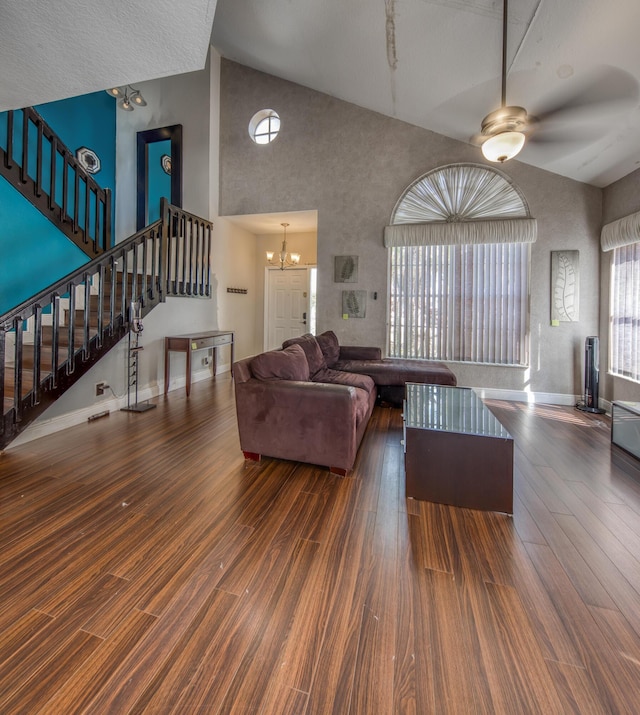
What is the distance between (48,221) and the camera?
13.9ft

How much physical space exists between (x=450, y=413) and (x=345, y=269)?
338 cm

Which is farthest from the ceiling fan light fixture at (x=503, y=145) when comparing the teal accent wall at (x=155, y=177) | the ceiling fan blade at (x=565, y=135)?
the teal accent wall at (x=155, y=177)

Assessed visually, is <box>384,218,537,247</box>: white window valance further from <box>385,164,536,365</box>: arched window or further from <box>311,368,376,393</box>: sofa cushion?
<box>311,368,376,393</box>: sofa cushion

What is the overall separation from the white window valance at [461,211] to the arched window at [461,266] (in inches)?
0.5

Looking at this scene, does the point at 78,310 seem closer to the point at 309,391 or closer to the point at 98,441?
the point at 98,441

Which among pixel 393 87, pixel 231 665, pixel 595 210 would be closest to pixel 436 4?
pixel 393 87

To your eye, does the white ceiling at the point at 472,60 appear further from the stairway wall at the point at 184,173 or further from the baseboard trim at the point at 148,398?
the baseboard trim at the point at 148,398

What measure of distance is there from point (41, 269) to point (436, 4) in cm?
499

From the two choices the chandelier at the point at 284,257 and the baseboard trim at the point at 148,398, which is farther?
the chandelier at the point at 284,257

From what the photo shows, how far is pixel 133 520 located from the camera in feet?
6.43

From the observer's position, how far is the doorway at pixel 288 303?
7125mm

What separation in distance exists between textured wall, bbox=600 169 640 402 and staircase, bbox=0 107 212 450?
18.0 ft

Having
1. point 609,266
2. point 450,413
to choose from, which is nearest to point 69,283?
point 450,413

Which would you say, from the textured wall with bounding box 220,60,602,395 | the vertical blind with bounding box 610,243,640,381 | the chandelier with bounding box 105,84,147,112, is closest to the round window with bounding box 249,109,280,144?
the textured wall with bounding box 220,60,602,395
